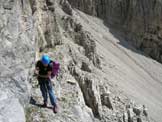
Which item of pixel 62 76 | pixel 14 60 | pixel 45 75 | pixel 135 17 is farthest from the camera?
pixel 135 17

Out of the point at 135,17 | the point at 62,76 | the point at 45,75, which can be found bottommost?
the point at 135,17

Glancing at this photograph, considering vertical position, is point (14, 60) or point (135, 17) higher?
point (14, 60)

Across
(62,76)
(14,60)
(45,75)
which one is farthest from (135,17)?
(14,60)

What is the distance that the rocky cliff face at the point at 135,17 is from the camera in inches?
2311

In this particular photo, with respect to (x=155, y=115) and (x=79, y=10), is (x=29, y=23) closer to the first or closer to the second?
(x=155, y=115)

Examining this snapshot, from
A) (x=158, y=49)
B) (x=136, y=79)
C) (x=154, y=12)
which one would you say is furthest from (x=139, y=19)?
(x=136, y=79)

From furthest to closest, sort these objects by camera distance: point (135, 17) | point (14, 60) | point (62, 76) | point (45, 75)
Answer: point (135, 17) → point (62, 76) → point (45, 75) → point (14, 60)

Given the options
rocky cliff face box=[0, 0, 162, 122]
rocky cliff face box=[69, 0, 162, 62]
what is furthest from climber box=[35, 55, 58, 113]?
rocky cliff face box=[69, 0, 162, 62]

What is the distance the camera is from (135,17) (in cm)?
6228

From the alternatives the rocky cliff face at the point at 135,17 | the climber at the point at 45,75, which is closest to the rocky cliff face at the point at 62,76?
the climber at the point at 45,75

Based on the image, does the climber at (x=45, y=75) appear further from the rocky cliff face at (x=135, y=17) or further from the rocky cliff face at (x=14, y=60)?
the rocky cliff face at (x=135, y=17)

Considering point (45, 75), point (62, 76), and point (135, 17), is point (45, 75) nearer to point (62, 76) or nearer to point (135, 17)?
point (62, 76)

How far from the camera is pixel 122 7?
63000 millimetres

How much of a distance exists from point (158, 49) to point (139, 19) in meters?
6.15
